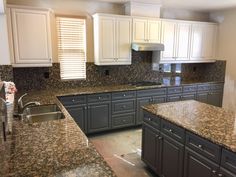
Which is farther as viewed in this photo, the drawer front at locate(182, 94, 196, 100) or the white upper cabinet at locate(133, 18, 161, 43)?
the drawer front at locate(182, 94, 196, 100)

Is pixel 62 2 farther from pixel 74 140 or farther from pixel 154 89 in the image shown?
pixel 74 140

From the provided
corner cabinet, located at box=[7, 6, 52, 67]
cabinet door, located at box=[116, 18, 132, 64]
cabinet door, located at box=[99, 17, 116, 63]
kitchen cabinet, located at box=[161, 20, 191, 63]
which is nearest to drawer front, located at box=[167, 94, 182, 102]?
kitchen cabinet, located at box=[161, 20, 191, 63]

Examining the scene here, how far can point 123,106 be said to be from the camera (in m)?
4.10

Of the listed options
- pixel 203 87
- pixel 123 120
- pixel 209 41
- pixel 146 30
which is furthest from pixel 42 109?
pixel 209 41

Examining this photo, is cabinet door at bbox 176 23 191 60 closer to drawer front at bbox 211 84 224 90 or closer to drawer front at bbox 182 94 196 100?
drawer front at bbox 182 94 196 100

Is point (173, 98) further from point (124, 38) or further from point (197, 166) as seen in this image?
point (197, 166)

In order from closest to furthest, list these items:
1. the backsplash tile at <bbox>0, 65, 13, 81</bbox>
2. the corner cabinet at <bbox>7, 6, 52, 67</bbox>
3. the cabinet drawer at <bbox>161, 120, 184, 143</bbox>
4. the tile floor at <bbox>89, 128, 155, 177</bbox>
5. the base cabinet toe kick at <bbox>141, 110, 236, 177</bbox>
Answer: the base cabinet toe kick at <bbox>141, 110, 236, 177</bbox> → the cabinet drawer at <bbox>161, 120, 184, 143</bbox> → the tile floor at <bbox>89, 128, 155, 177</bbox> → the backsplash tile at <bbox>0, 65, 13, 81</bbox> → the corner cabinet at <bbox>7, 6, 52, 67</bbox>

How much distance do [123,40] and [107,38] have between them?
35 centimetres

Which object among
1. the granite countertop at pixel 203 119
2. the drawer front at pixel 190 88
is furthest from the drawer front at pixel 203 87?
the granite countertop at pixel 203 119

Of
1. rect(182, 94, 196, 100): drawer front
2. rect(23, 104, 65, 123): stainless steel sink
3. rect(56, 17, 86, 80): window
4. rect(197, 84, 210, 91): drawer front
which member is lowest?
rect(182, 94, 196, 100): drawer front

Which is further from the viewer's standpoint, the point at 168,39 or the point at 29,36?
the point at 168,39

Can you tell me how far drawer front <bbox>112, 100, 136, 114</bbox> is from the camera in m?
4.02

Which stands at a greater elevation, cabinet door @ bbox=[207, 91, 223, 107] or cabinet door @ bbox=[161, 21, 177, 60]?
cabinet door @ bbox=[161, 21, 177, 60]

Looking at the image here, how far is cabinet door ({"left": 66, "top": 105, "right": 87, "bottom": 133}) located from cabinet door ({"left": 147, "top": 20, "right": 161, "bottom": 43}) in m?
2.04
